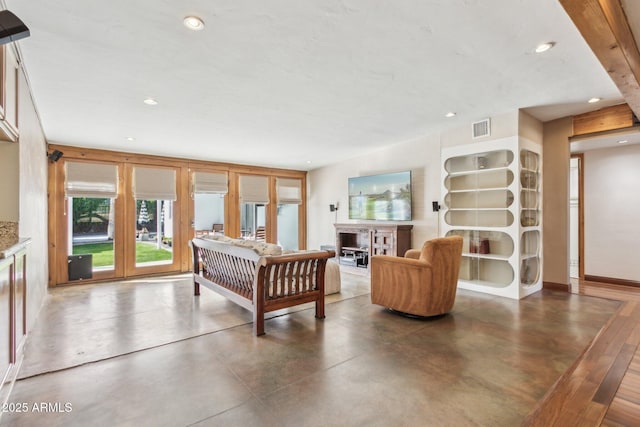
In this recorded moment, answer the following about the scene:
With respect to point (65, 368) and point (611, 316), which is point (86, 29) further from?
point (611, 316)

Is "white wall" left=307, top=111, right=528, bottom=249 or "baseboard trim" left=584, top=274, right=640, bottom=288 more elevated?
"white wall" left=307, top=111, right=528, bottom=249

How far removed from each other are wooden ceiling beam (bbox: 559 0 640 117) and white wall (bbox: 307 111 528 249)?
1.67 m

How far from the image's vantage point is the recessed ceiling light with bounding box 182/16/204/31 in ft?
7.00

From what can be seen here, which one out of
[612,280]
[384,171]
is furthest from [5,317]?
[612,280]

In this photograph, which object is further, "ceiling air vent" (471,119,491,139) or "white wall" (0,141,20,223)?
"ceiling air vent" (471,119,491,139)

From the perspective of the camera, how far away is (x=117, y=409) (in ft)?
6.42

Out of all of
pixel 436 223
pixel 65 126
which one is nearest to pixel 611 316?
pixel 436 223

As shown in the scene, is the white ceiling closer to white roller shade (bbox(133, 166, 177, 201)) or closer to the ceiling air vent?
the ceiling air vent

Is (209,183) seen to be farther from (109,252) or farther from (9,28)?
(9,28)

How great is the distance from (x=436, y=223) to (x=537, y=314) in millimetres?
2043

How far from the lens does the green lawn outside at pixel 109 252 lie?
5.75 m

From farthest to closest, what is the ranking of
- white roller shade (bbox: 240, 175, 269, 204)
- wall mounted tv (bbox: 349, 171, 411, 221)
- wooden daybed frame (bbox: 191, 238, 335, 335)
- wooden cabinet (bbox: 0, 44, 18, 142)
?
1. white roller shade (bbox: 240, 175, 269, 204)
2. wall mounted tv (bbox: 349, 171, 411, 221)
3. wooden daybed frame (bbox: 191, 238, 335, 335)
4. wooden cabinet (bbox: 0, 44, 18, 142)

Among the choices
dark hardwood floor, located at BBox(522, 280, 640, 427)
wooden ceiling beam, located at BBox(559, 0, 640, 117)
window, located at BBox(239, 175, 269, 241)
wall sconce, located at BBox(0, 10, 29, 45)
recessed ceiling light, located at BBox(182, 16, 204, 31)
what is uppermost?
recessed ceiling light, located at BBox(182, 16, 204, 31)

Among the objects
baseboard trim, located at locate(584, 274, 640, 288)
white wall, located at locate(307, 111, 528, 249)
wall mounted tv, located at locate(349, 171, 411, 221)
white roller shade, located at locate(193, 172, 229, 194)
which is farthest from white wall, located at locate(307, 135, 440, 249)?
baseboard trim, located at locate(584, 274, 640, 288)
